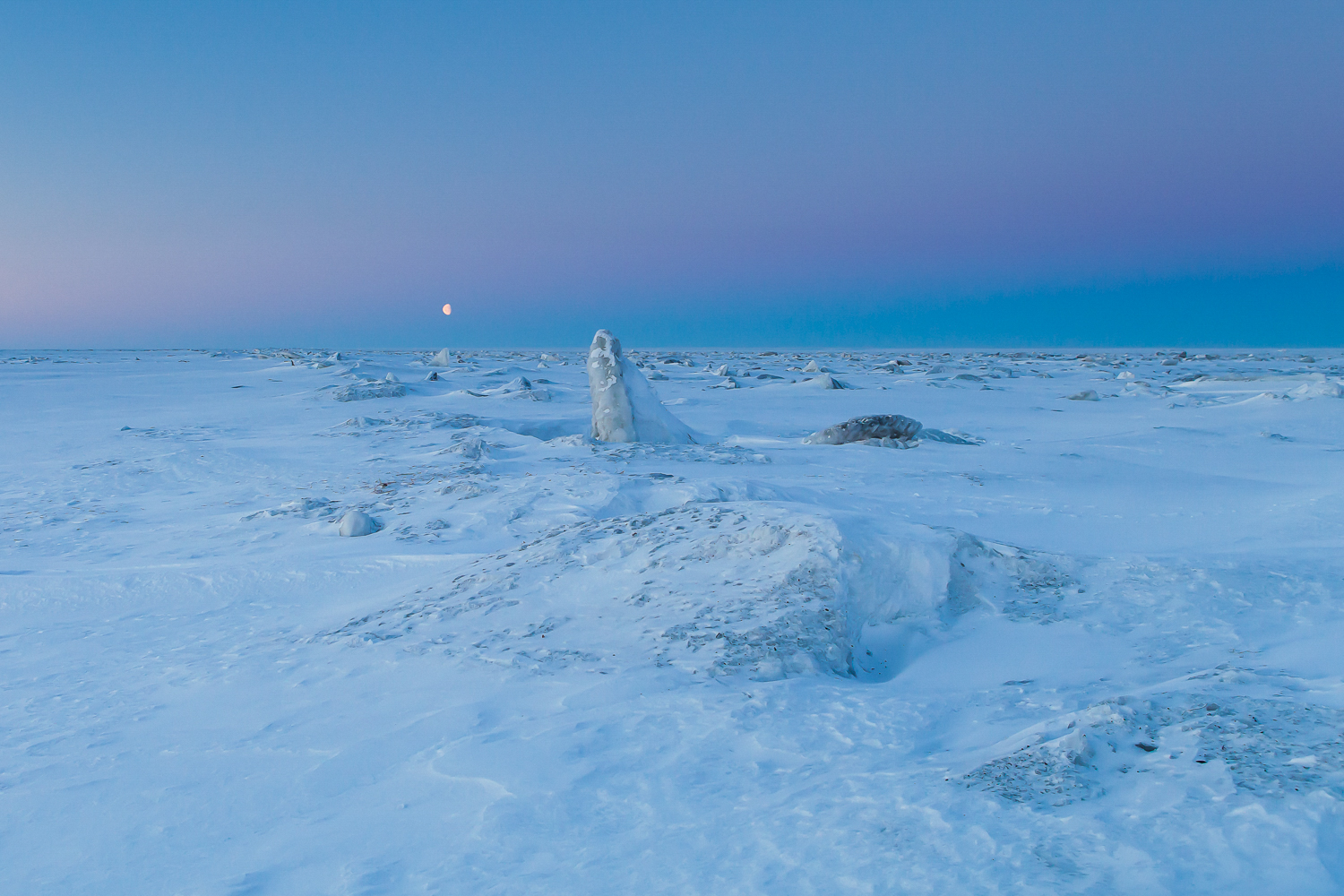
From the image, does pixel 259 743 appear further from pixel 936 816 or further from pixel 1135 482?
pixel 1135 482

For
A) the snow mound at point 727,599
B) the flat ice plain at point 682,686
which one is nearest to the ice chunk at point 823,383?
the flat ice plain at point 682,686

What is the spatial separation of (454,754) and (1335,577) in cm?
292

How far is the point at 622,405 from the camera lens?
6840 millimetres

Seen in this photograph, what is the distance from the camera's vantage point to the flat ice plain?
1356 mm

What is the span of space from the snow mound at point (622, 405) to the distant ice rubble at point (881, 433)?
4.20ft

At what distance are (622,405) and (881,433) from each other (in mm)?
2191

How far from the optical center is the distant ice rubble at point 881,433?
6.56 metres

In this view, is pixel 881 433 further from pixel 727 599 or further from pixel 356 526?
pixel 727 599

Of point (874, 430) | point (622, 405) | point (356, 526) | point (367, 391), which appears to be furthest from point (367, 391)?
point (356, 526)

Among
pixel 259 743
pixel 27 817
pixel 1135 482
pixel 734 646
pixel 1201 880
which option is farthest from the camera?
pixel 1135 482

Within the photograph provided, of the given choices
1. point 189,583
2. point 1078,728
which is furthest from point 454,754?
point 189,583

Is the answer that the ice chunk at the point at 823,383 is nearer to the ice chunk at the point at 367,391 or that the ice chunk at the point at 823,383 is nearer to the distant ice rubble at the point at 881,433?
the distant ice rubble at the point at 881,433

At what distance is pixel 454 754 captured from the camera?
1802mm

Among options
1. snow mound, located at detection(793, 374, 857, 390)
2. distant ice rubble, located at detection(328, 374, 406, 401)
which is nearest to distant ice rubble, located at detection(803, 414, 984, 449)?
snow mound, located at detection(793, 374, 857, 390)
